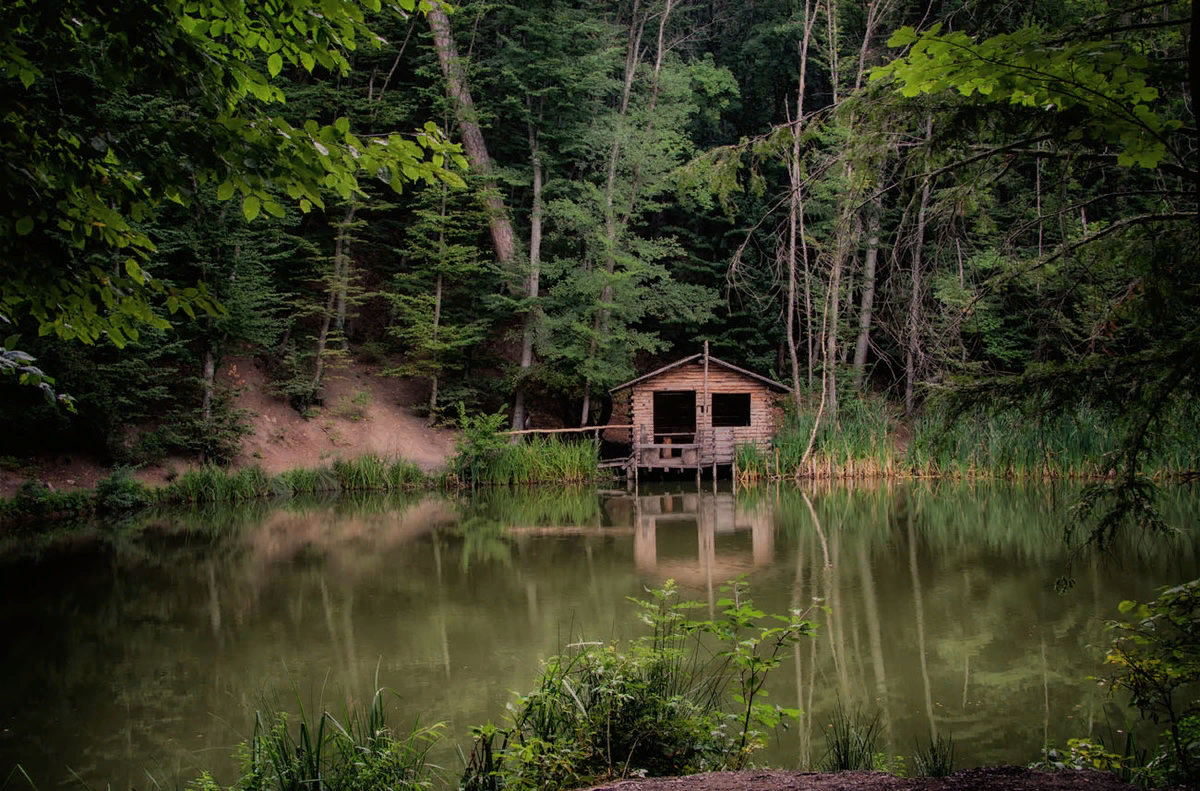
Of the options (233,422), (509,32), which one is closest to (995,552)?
(233,422)

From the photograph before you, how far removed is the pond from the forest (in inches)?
63.5

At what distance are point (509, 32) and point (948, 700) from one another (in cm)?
2260

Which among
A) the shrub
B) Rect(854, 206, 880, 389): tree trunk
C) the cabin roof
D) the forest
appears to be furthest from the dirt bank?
Rect(854, 206, 880, 389): tree trunk

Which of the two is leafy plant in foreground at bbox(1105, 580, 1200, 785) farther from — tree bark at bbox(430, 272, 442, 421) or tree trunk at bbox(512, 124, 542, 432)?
tree bark at bbox(430, 272, 442, 421)

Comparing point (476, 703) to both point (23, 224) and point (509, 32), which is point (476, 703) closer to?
point (23, 224)

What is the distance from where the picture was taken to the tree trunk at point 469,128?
63.3ft

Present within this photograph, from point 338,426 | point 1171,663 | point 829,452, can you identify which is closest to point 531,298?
point 338,426

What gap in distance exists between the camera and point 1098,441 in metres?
13.8

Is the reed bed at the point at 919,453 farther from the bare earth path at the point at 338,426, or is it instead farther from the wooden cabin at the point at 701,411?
A: the bare earth path at the point at 338,426

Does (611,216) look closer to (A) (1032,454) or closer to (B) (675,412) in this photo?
(B) (675,412)

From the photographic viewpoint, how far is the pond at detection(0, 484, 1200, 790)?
433 cm

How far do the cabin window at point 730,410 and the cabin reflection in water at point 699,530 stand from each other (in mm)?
8144

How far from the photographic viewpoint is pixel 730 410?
24.5 meters

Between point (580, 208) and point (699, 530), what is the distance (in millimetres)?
10967
